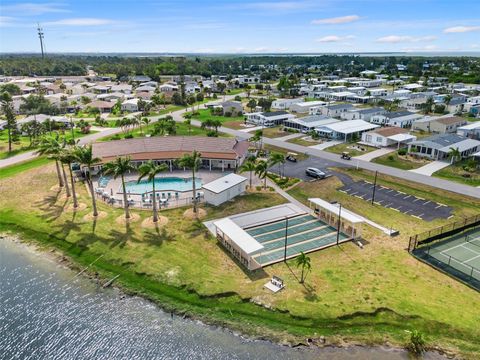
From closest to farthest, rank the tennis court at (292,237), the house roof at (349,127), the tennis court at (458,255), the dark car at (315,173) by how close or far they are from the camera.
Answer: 1. the tennis court at (458,255)
2. the tennis court at (292,237)
3. the dark car at (315,173)
4. the house roof at (349,127)

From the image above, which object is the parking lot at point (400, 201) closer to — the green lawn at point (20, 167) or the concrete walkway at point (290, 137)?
the concrete walkway at point (290, 137)

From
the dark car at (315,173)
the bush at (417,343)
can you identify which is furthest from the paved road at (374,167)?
the bush at (417,343)

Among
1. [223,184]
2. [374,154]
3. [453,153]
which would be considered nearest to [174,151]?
[223,184]

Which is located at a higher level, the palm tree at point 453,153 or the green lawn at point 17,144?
the palm tree at point 453,153


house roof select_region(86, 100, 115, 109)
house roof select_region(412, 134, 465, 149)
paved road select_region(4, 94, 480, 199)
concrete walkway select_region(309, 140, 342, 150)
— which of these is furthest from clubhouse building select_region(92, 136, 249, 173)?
house roof select_region(86, 100, 115, 109)

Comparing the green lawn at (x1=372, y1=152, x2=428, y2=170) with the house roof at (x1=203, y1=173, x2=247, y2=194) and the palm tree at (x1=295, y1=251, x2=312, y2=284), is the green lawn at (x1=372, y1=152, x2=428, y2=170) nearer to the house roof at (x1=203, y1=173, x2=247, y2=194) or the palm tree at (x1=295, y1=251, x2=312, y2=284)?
the house roof at (x1=203, y1=173, x2=247, y2=194)

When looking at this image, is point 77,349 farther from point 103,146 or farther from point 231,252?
point 103,146
